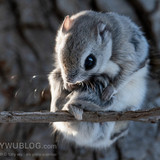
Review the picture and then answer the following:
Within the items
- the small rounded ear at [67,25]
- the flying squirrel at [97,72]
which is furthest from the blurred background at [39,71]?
the small rounded ear at [67,25]

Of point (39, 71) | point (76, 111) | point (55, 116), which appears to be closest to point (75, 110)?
point (76, 111)

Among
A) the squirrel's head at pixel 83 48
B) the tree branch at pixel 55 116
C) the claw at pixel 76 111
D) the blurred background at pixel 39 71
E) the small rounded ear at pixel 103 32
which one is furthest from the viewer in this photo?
the blurred background at pixel 39 71

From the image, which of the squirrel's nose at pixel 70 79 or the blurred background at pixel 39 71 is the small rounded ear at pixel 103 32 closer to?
the squirrel's nose at pixel 70 79

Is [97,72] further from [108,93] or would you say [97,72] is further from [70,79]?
[70,79]

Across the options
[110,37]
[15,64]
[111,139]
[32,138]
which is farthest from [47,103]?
[110,37]

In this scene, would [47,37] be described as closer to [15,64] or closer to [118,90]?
[15,64]

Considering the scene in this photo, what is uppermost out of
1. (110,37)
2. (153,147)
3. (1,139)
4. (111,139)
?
(110,37)

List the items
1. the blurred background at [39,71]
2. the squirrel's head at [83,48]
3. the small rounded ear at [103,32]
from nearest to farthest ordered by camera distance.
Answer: the squirrel's head at [83,48]
the small rounded ear at [103,32]
the blurred background at [39,71]

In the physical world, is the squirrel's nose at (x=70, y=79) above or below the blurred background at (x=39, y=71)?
above
